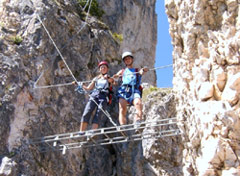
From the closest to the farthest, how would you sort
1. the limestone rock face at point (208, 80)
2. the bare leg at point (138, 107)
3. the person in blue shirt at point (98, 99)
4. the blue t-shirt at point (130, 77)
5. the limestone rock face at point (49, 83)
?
the limestone rock face at point (208, 80) → the bare leg at point (138, 107) → the person in blue shirt at point (98, 99) → the blue t-shirt at point (130, 77) → the limestone rock face at point (49, 83)

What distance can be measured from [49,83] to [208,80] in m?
6.10

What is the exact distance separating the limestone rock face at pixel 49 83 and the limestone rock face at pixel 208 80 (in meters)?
3.77

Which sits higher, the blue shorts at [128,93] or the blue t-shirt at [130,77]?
the blue t-shirt at [130,77]

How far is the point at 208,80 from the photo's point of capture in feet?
37.4

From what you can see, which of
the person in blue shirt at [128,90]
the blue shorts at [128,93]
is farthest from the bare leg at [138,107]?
the blue shorts at [128,93]

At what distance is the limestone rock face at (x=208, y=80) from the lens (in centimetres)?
1049

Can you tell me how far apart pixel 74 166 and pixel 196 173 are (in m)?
4.81

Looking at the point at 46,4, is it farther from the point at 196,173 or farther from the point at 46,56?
the point at 196,173

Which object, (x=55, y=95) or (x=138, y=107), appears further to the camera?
(x=55, y=95)

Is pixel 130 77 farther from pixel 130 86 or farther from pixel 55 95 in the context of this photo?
pixel 55 95

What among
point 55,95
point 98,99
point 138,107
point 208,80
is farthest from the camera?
point 55,95

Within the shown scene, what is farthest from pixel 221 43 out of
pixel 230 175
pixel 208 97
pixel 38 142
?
pixel 38 142

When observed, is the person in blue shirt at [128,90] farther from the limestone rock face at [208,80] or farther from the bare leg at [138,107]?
the limestone rock face at [208,80]

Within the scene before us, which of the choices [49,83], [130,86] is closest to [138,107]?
[130,86]
